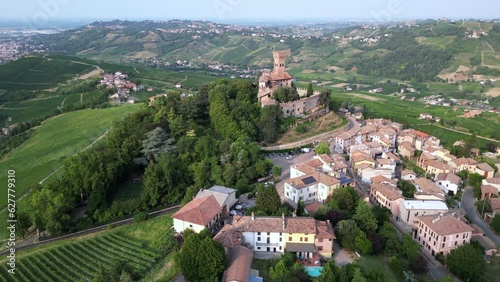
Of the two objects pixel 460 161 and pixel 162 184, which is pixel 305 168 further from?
pixel 460 161

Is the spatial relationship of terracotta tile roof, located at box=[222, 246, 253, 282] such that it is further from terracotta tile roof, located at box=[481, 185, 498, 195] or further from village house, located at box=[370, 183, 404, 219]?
terracotta tile roof, located at box=[481, 185, 498, 195]

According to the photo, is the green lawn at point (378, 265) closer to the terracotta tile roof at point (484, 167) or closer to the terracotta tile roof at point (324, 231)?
the terracotta tile roof at point (324, 231)

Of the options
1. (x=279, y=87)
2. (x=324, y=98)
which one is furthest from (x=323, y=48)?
(x=279, y=87)

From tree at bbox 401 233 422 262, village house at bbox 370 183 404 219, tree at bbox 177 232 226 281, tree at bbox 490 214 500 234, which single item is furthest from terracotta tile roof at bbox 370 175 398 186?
tree at bbox 177 232 226 281

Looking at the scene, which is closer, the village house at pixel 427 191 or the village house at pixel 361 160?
the village house at pixel 427 191

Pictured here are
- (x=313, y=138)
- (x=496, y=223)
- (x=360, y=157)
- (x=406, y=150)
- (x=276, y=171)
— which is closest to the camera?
(x=496, y=223)

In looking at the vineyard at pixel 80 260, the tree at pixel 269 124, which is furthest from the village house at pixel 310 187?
the vineyard at pixel 80 260

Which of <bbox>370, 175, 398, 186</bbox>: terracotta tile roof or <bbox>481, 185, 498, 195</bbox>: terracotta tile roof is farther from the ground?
<bbox>370, 175, 398, 186</bbox>: terracotta tile roof
